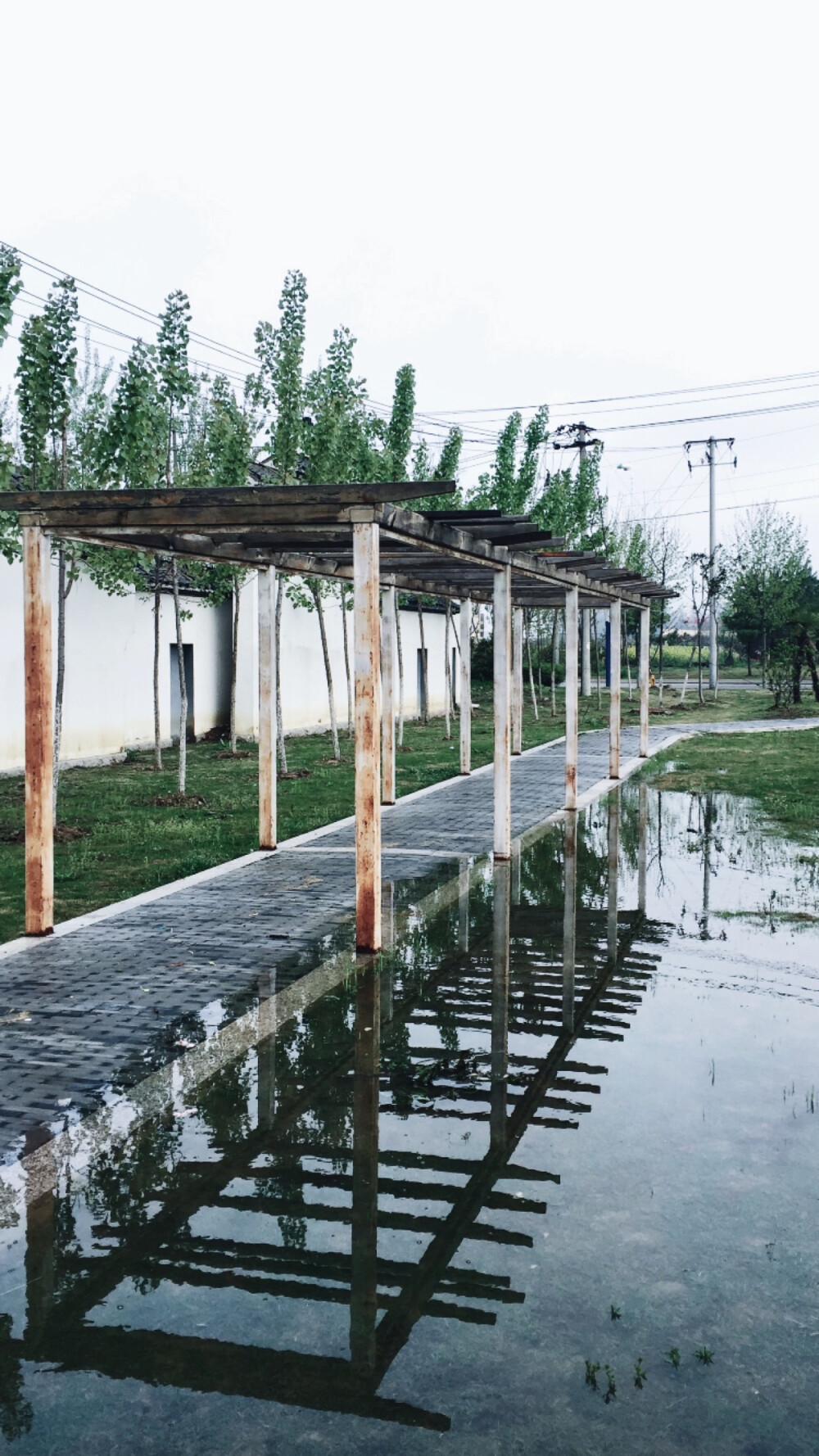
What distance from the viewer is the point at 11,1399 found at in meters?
3.62

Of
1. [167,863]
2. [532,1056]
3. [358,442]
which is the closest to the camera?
[532,1056]

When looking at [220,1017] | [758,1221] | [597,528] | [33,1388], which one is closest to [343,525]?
[220,1017]

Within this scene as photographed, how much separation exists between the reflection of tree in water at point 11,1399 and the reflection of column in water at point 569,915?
3.89m

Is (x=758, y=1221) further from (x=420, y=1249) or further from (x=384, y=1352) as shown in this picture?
(x=384, y=1352)

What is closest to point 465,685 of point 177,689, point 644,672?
point 644,672

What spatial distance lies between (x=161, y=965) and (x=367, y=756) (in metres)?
2.04

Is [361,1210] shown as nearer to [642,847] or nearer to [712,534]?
[642,847]

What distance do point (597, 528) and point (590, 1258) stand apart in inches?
1711

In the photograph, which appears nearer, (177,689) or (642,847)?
(642,847)

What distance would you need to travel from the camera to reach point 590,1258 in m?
4.38

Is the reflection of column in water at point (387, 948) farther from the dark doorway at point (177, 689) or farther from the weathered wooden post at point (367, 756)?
the dark doorway at point (177, 689)

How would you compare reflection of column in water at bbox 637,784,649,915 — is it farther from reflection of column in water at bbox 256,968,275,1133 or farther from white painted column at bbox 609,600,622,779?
reflection of column in water at bbox 256,968,275,1133

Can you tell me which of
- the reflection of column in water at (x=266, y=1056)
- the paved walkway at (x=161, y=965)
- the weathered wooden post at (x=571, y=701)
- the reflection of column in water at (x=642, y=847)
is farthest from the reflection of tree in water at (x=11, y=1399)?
the weathered wooden post at (x=571, y=701)

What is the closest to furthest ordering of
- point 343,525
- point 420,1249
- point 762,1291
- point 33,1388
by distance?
point 33,1388 → point 762,1291 → point 420,1249 → point 343,525
